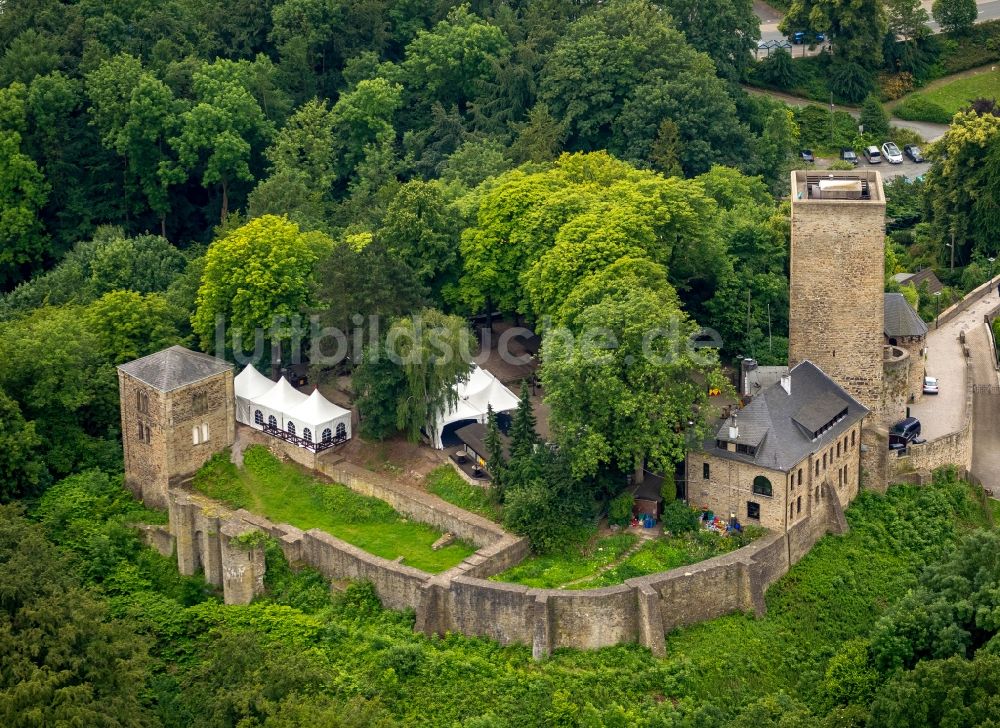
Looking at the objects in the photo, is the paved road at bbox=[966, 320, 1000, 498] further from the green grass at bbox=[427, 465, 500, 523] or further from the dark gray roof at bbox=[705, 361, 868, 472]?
the green grass at bbox=[427, 465, 500, 523]

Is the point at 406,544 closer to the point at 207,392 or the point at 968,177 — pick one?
the point at 207,392

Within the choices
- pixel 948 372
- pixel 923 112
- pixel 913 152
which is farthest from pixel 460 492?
pixel 923 112

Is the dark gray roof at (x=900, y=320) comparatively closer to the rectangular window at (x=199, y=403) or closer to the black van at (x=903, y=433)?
the black van at (x=903, y=433)

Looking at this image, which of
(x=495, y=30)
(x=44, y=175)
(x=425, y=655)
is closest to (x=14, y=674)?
(x=425, y=655)

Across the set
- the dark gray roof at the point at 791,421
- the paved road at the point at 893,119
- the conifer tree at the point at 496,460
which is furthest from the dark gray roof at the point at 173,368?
the paved road at the point at 893,119

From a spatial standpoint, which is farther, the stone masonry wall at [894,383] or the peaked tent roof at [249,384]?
the peaked tent roof at [249,384]

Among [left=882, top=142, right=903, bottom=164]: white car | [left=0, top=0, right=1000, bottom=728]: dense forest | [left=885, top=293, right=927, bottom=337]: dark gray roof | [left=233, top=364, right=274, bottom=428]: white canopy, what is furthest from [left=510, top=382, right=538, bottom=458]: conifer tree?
[left=882, top=142, right=903, bottom=164]: white car
